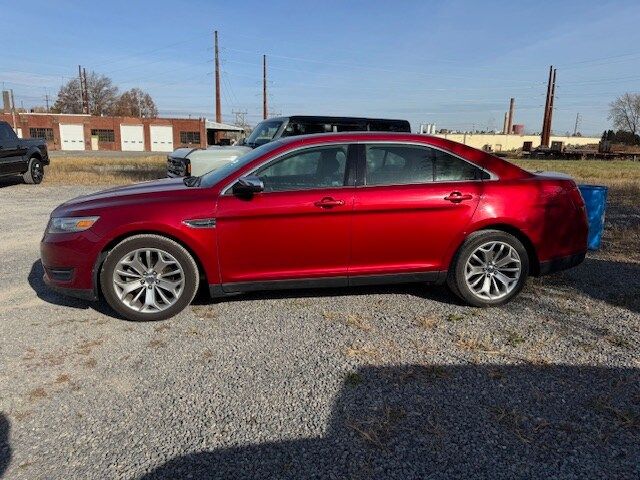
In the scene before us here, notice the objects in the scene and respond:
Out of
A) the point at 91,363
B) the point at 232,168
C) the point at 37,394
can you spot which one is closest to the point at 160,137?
the point at 232,168

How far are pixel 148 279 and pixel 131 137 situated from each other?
64762 mm

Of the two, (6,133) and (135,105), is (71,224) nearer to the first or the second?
(6,133)

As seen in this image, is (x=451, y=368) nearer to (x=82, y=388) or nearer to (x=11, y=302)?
(x=82, y=388)

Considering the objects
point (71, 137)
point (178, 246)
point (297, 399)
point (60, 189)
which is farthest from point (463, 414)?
point (71, 137)

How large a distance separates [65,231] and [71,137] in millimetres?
65848

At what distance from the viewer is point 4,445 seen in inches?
102

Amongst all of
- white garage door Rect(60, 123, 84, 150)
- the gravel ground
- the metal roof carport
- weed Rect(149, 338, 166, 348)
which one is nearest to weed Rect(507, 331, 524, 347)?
the gravel ground

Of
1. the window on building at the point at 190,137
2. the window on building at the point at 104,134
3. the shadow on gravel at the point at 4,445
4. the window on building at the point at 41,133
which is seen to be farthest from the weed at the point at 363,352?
the window on building at the point at 41,133

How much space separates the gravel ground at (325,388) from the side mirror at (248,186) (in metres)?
1.12

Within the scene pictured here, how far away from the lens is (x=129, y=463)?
2.48 meters

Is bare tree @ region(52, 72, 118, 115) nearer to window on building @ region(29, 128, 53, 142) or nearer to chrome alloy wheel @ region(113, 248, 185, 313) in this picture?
window on building @ region(29, 128, 53, 142)

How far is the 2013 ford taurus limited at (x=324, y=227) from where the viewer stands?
→ 4141 mm

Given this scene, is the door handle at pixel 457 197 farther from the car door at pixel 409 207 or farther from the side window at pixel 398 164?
the side window at pixel 398 164

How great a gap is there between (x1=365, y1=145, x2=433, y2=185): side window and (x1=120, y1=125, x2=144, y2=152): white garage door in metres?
64.6
